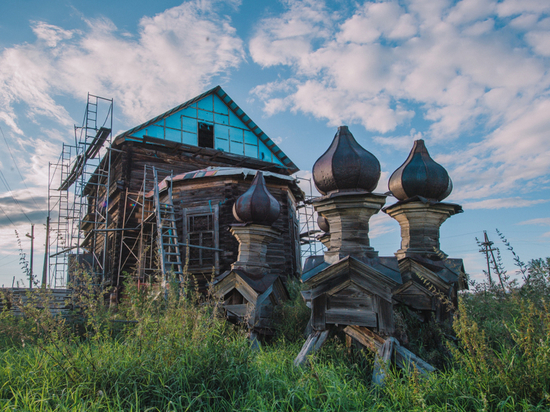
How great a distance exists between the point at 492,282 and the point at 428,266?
969mm

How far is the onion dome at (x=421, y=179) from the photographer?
210 inches

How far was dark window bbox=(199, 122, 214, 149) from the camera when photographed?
57.5ft

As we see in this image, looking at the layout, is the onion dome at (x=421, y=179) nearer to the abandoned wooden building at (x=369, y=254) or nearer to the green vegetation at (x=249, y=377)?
the abandoned wooden building at (x=369, y=254)

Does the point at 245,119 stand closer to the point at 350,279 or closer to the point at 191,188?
the point at 191,188

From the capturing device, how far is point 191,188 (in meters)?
13.2

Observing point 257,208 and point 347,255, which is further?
point 257,208

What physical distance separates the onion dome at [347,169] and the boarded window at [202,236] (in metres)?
8.15

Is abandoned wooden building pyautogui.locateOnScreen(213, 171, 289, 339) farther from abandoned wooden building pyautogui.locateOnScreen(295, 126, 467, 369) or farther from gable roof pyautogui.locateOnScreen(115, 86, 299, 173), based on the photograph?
gable roof pyautogui.locateOnScreen(115, 86, 299, 173)

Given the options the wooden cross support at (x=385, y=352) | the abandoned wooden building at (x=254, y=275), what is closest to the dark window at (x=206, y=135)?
the abandoned wooden building at (x=254, y=275)

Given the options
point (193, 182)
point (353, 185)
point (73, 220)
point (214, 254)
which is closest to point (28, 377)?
point (353, 185)

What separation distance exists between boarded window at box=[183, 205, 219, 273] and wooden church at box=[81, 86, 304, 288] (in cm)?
4

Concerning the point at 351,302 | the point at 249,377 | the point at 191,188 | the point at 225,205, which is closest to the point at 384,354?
the point at 351,302

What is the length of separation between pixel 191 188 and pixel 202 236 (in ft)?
6.27

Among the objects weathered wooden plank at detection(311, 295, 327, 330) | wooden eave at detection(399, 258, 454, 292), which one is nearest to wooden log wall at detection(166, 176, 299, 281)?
wooden eave at detection(399, 258, 454, 292)
